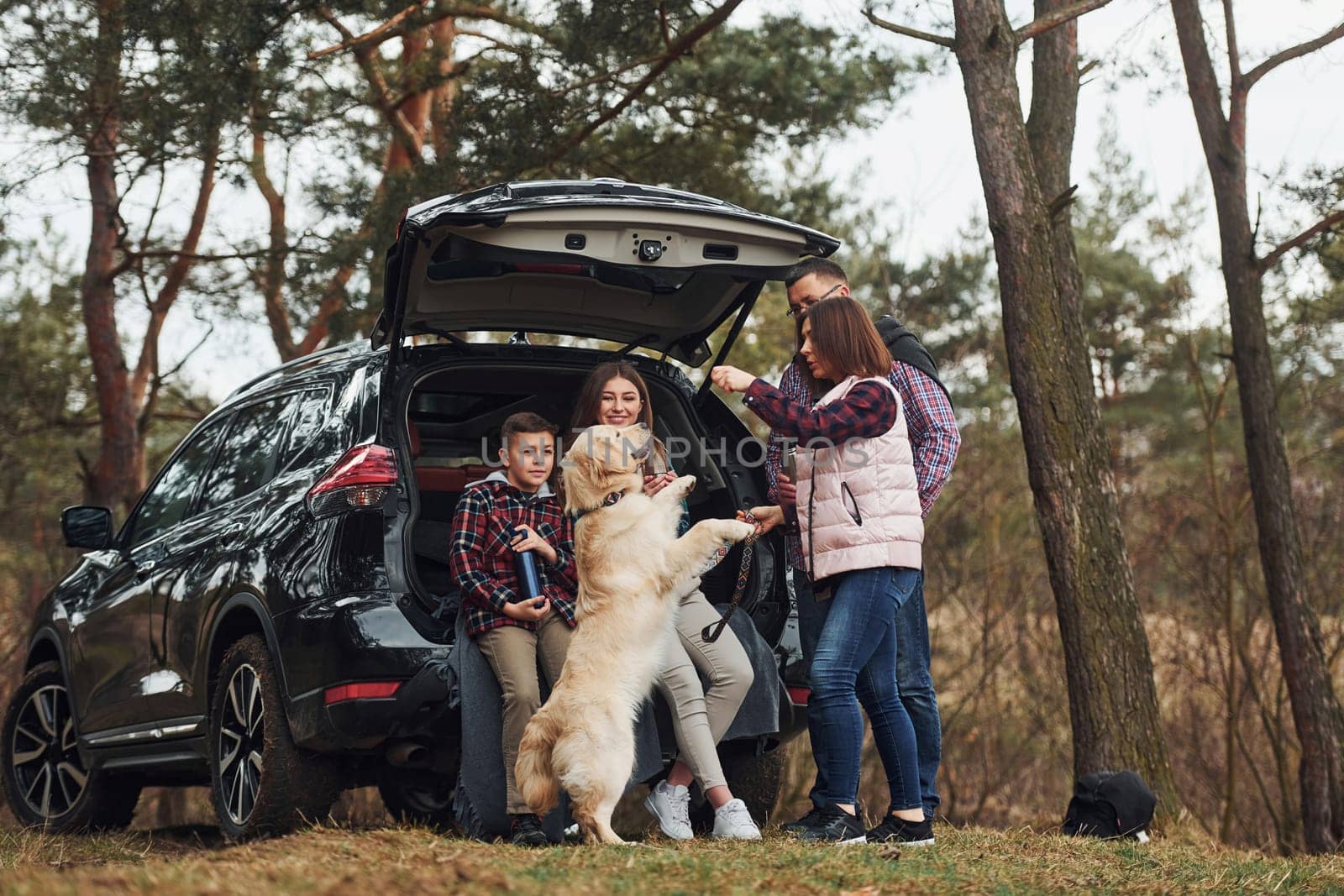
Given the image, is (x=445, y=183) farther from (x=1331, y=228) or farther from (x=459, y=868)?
(x=459, y=868)

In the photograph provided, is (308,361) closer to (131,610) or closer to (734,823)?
(131,610)

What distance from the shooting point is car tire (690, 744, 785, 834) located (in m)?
5.52

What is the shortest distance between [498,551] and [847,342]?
147cm

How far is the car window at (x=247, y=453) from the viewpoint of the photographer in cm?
545

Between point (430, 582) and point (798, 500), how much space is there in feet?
5.09

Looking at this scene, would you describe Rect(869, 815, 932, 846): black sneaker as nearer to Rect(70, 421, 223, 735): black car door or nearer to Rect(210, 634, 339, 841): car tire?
Rect(210, 634, 339, 841): car tire

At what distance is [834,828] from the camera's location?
470cm

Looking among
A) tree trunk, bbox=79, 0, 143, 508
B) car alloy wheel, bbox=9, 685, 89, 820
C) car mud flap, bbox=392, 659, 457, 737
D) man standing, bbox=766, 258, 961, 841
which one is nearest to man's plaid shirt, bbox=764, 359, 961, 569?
man standing, bbox=766, 258, 961, 841

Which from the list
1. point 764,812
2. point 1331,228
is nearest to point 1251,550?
point 1331,228

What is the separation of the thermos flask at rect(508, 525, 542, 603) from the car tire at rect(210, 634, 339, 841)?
3.04 ft

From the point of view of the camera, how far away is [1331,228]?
10.3 m

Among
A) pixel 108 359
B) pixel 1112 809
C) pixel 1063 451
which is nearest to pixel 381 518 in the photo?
pixel 1112 809

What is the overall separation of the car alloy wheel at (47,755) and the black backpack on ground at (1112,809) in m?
4.84

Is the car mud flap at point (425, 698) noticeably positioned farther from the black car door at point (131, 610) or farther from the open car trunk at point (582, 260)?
the black car door at point (131, 610)
